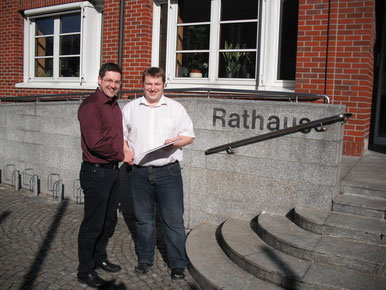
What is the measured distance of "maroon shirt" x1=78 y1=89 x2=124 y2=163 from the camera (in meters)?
3.66

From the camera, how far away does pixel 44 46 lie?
385 inches

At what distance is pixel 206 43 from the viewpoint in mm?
7320

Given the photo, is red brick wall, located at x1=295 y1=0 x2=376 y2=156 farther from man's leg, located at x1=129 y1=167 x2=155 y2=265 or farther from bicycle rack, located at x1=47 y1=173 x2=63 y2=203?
bicycle rack, located at x1=47 y1=173 x2=63 y2=203

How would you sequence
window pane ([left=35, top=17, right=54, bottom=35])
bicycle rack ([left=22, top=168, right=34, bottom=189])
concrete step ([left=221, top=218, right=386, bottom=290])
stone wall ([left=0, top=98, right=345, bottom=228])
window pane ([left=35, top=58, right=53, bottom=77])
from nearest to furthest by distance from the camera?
concrete step ([left=221, top=218, right=386, bottom=290])
stone wall ([left=0, top=98, right=345, bottom=228])
bicycle rack ([left=22, top=168, right=34, bottom=189])
window pane ([left=35, top=17, right=54, bottom=35])
window pane ([left=35, top=58, right=53, bottom=77])

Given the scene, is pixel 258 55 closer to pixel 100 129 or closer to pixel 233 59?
pixel 233 59

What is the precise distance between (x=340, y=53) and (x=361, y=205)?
2.56 metres

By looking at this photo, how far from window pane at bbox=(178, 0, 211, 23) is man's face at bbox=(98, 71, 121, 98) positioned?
402 cm

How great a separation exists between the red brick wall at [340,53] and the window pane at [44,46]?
6234mm

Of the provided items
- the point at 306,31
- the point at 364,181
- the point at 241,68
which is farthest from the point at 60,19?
the point at 364,181

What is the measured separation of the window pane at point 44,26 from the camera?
9547 mm

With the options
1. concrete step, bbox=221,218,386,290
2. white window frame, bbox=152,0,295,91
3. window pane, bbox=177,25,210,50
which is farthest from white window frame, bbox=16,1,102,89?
concrete step, bbox=221,218,386,290

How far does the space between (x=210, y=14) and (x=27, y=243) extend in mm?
4893

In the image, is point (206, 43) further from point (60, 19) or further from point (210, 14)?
point (60, 19)

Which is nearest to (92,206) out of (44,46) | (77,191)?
(77,191)
